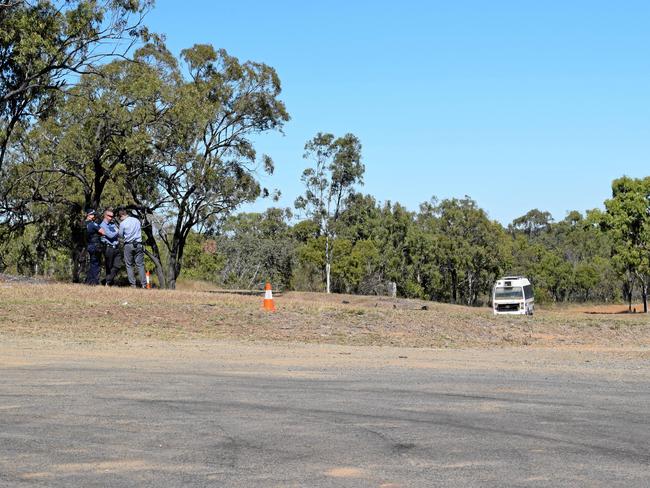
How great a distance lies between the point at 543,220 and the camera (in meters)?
167

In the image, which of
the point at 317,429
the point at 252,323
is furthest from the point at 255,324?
the point at 317,429

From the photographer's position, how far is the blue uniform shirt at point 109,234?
23188 millimetres

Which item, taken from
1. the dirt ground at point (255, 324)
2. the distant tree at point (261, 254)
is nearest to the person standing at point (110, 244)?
the dirt ground at point (255, 324)

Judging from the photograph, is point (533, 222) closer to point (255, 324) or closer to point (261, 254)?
point (261, 254)

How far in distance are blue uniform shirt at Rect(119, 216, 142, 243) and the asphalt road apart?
10940 millimetres

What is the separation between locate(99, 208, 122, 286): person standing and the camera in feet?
76.0

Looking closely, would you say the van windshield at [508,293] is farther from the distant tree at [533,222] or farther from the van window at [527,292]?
the distant tree at [533,222]

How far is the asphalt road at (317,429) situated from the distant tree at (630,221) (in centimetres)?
5668

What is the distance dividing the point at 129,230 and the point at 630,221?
170 feet

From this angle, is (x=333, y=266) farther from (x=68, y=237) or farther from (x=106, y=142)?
(x=106, y=142)

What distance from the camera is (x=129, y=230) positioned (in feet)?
76.7

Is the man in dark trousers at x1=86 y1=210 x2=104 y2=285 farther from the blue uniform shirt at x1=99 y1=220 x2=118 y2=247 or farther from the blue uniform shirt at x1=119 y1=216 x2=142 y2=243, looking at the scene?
the blue uniform shirt at x1=119 y1=216 x2=142 y2=243

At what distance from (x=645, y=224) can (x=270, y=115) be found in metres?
32.3

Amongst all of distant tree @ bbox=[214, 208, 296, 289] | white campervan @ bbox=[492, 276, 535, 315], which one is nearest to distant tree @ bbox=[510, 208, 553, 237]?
distant tree @ bbox=[214, 208, 296, 289]
